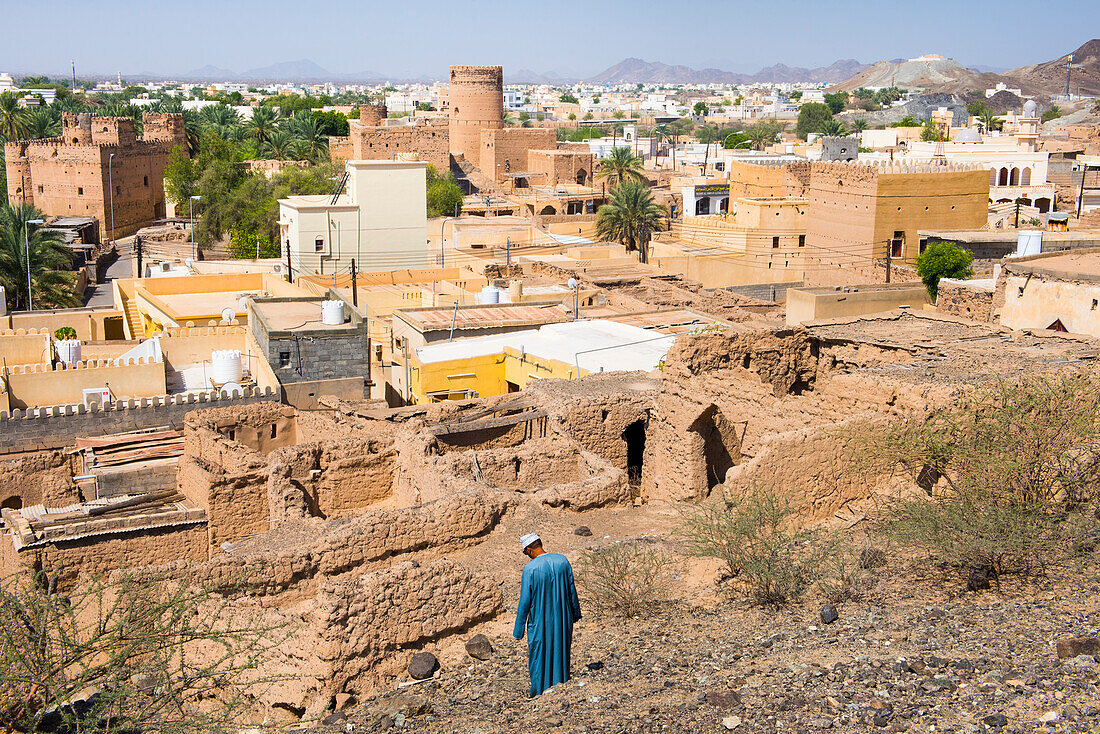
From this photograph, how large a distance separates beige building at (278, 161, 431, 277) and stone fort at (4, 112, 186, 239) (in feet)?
82.7

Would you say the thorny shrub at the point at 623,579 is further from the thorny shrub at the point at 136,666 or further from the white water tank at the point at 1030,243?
the white water tank at the point at 1030,243

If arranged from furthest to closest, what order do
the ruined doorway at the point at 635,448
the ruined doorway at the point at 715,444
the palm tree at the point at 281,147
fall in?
the palm tree at the point at 281,147 → the ruined doorway at the point at 635,448 → the ruined doorway at the point at 715,444

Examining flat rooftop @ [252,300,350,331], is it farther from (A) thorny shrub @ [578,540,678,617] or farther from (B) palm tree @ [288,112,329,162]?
(B) palm tree @ [288,112,329,162]

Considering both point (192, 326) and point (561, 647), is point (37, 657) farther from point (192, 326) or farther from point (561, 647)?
point (192, 326)

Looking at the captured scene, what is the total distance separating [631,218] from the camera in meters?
36.1

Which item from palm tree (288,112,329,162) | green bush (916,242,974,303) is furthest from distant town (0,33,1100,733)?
palm tree (288,112,329,162)

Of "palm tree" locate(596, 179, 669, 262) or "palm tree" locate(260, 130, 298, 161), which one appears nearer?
"palm tree" locate(596, 179, 669, 262)

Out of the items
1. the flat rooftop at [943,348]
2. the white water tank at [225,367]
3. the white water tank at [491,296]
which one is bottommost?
the white water tank at [225,367]

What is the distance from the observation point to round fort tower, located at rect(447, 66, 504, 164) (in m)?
60.3

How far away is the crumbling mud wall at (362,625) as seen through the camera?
7.59 metres

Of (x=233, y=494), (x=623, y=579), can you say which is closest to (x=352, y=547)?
(x=623, y=579)

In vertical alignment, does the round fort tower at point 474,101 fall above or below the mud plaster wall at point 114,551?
above

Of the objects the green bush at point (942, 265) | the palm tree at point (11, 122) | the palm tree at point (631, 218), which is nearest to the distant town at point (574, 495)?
the green bush at point (942, 265)

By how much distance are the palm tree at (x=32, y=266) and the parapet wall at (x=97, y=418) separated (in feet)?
45.4
